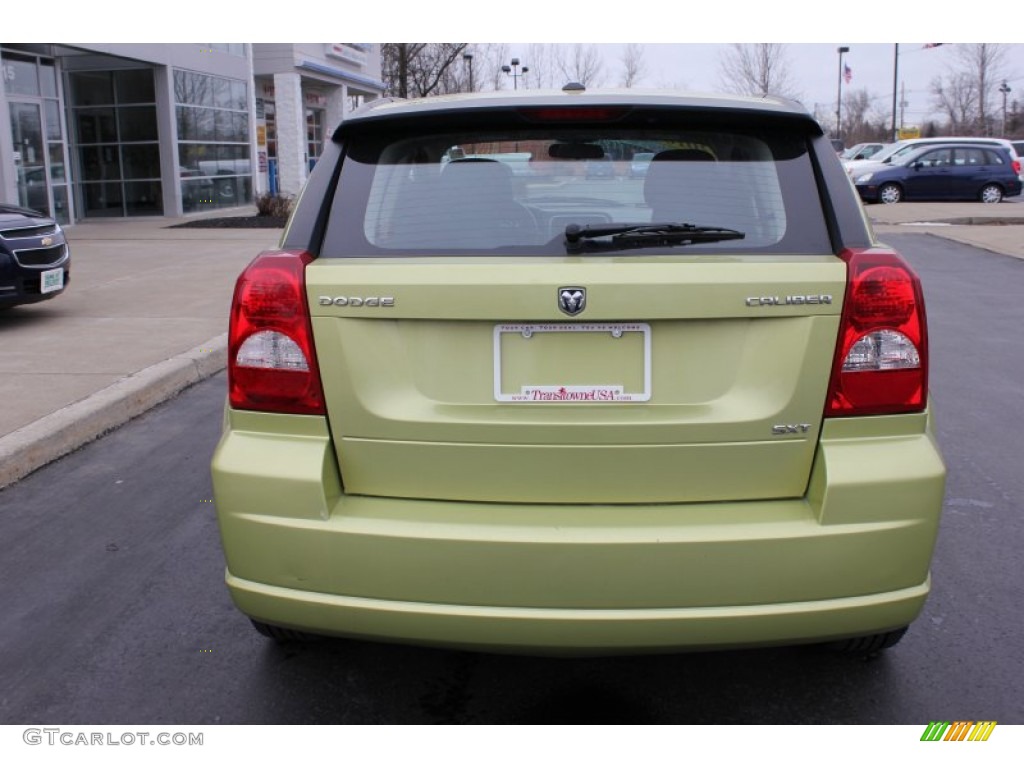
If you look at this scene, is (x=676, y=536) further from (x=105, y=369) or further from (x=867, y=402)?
(x=105, y=369)

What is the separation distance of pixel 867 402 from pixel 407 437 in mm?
1191

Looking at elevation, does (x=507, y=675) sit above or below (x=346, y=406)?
below

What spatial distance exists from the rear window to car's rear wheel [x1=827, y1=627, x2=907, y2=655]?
3.84 feet

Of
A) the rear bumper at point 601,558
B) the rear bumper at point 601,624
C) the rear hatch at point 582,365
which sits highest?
the rear hatch at point 582,365

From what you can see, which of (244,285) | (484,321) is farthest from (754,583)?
(244,285)

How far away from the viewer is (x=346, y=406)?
8.66 ft

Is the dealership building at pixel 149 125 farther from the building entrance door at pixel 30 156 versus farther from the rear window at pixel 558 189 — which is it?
the rear window at pixel 558 189

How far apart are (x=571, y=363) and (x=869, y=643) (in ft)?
4.33

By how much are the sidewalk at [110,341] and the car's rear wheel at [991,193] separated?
42.0 feet

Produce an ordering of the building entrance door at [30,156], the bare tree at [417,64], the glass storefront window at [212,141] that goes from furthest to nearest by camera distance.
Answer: the bare tree at [417,64], the glass storefront window at [212,141], the building entrance door at [30,156]

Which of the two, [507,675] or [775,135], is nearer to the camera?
[775,135]

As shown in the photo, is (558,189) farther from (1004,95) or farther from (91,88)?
(1004,95)

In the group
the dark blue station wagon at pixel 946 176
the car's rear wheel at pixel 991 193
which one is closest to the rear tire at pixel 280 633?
the dark blue station wagon at pixel 946 176

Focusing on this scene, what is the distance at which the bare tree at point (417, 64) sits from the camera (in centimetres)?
4350
